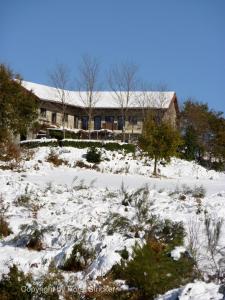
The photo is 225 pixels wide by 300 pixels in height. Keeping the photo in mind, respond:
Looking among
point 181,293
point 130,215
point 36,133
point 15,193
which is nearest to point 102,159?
point 36,133

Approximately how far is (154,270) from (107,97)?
4774 centimetres

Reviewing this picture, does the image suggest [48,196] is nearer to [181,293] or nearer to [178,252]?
[178,252]

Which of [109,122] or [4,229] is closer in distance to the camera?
[4,229]

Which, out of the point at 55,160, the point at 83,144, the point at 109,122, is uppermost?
the point at 109,122

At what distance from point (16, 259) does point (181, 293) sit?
348 cm

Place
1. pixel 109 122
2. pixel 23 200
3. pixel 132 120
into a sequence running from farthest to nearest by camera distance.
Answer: pixel 109 122 < pixel 132 120 < pixel 23 200

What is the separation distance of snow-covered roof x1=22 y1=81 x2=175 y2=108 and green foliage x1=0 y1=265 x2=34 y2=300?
42.0 meters

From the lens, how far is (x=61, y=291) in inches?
233

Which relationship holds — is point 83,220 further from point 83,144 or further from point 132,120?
point 132,120

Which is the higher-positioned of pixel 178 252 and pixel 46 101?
pixel 46 101

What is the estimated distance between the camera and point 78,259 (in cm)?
720

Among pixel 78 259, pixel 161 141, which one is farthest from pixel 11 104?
pixel 78 259

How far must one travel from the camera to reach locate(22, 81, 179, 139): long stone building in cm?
4803

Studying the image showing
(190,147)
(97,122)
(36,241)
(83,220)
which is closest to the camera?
(36,241)
